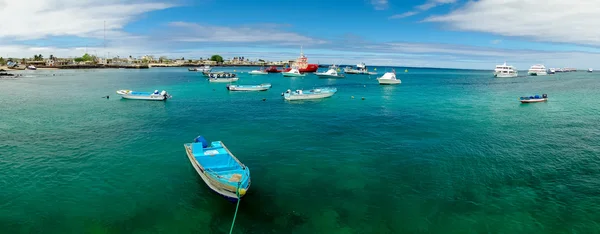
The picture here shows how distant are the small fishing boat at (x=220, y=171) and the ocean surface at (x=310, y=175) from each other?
115 cm

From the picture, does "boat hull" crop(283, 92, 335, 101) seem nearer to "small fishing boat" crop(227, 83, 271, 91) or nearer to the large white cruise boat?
"small fishing boat" crop(227, 83, 271, 91)

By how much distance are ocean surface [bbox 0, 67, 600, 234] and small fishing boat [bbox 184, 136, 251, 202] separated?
1.15 m

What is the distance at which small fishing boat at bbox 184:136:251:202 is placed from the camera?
1995 cm

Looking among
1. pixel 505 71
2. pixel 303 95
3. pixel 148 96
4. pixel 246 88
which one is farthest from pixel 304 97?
pixel 505 71

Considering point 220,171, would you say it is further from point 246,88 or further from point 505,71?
point 505,71

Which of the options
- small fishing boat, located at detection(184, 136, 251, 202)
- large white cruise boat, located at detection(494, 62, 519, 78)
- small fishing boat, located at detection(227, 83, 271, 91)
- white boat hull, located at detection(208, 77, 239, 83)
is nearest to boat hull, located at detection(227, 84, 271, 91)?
small fishing boat, located at detection(227, 83, 271, 91)

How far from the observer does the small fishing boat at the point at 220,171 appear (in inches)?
786

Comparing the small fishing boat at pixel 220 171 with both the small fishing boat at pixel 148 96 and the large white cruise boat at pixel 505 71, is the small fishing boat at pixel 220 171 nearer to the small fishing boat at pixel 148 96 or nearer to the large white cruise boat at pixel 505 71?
the small fishing boat at pixel 148 96

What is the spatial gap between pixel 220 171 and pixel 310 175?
7463 millimetres

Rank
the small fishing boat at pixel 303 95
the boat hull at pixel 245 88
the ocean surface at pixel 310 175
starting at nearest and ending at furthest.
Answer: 1. the ocean surface at pixel 310 175
2. the small fishing boat at pixel 303 95
3. the boat hull at pixel 245 88

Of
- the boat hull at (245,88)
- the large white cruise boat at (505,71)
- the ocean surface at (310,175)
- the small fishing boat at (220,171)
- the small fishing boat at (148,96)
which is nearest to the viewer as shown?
the ocean surface at (310,175)

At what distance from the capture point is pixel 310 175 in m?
25.8

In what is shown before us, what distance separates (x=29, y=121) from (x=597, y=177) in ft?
213

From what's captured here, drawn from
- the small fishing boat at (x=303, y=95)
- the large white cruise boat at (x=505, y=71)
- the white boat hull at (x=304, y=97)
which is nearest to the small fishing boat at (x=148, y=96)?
the small fishing boat at (x=303, y=95)
